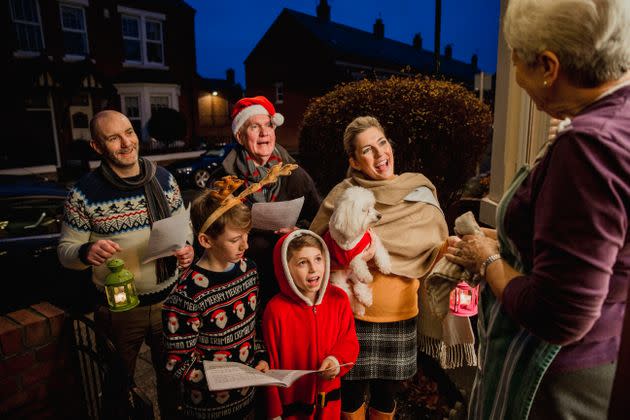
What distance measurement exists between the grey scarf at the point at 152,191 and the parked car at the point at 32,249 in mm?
2355

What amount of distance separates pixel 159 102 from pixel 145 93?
3.95 feet

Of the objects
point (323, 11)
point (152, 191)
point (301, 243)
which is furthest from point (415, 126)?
point (323, 11)

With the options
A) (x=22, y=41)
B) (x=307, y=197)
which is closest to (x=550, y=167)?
(x=307, y=197)

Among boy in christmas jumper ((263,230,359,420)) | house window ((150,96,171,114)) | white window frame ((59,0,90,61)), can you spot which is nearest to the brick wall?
boy in christmas jumper ((263,230,359,420))

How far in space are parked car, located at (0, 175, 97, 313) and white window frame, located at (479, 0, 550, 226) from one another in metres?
4.57

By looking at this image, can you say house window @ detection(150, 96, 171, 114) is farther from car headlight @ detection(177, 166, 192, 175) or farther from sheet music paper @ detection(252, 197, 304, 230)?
sheet music paper @ detection(252, 197, 304, 230)

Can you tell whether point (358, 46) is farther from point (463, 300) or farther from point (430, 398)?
point (463, 300)

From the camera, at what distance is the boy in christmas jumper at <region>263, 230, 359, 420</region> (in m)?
2.29

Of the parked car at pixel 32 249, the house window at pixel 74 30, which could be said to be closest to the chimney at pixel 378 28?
the house window at pixel 74 30

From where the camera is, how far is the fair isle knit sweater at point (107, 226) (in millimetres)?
2527

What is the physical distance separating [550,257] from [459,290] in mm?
1235

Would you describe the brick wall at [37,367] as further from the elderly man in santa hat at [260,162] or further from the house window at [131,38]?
the house window at [131,38]

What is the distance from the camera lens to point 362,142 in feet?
8.48

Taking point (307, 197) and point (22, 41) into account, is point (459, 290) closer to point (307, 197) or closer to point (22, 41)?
point (307, 197)
